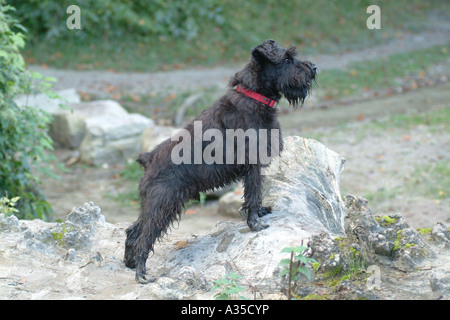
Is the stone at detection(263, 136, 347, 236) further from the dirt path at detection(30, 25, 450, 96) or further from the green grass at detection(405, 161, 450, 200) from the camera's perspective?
the dirt path at detection(30, 25, 450, 96)

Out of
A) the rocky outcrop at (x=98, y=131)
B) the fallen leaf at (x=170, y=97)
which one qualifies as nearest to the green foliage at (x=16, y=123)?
the rocky outcrop at (x=98, y=131)

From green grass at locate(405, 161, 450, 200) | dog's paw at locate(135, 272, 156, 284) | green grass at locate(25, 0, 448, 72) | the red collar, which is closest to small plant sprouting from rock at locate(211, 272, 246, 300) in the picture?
dog's paw at locate(135, 272, 156, 284)

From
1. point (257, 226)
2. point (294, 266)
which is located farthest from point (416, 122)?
point (294, 266)

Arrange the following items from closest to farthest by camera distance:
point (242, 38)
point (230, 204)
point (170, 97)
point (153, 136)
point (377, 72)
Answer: point (230, 204) < point (153, 136) < point (170, 97) < point (377, 72) < point (242, 38)

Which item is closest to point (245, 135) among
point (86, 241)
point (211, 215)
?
point (86, 241)

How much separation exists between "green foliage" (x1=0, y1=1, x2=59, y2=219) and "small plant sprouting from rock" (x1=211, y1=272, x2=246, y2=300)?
426 cm

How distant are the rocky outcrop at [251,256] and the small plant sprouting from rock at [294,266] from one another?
7.0 inches

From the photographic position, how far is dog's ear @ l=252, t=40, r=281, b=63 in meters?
4.99

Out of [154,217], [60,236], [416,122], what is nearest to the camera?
[154,217]

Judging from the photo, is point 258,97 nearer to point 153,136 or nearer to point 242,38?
point 153,136

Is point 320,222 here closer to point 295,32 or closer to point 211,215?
point 211,215

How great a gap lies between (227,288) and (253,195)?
136cm

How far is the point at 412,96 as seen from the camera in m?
16.4

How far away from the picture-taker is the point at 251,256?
4.58 m
